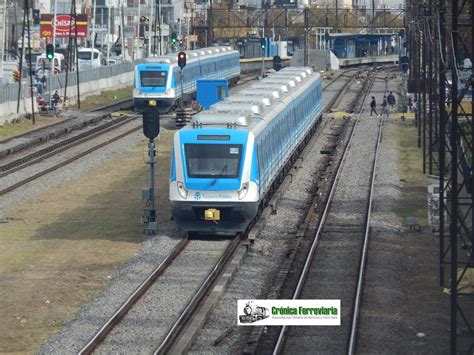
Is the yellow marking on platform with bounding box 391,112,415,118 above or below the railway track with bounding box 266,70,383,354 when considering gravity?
above

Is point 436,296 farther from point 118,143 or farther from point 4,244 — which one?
point 118,143

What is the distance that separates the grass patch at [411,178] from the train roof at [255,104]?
3986 mm

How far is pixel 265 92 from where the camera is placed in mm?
34312

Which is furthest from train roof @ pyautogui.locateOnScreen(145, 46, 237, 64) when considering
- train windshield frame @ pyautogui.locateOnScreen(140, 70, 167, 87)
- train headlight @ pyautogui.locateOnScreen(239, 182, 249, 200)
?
train headlight @ pyautogui.locateOnScreen(239, 182, 249, 200)

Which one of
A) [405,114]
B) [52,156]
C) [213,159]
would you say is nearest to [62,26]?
[405,114]

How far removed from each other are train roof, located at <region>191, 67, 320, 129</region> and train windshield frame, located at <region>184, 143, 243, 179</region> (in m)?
0.76

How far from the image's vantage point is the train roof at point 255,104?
25188 mm

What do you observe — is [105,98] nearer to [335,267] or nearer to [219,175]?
[219,175]

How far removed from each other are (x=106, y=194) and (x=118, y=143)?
42.1ft

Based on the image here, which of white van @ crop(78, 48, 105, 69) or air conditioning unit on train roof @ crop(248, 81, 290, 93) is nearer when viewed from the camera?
air conditioning unit on train roof @ crop(248, 81, 290, 93)

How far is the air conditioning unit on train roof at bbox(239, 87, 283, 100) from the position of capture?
109 feet

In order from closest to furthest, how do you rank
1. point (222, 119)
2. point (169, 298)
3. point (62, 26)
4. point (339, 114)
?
point (169, 298) → point (222, 119) → point (339, 114) → point (62, 26)

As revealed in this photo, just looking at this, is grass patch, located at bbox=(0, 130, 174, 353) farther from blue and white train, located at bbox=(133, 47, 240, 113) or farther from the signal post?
blue and white train, located at bbox=(133, 47, 240, 113)

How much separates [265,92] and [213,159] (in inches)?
412
